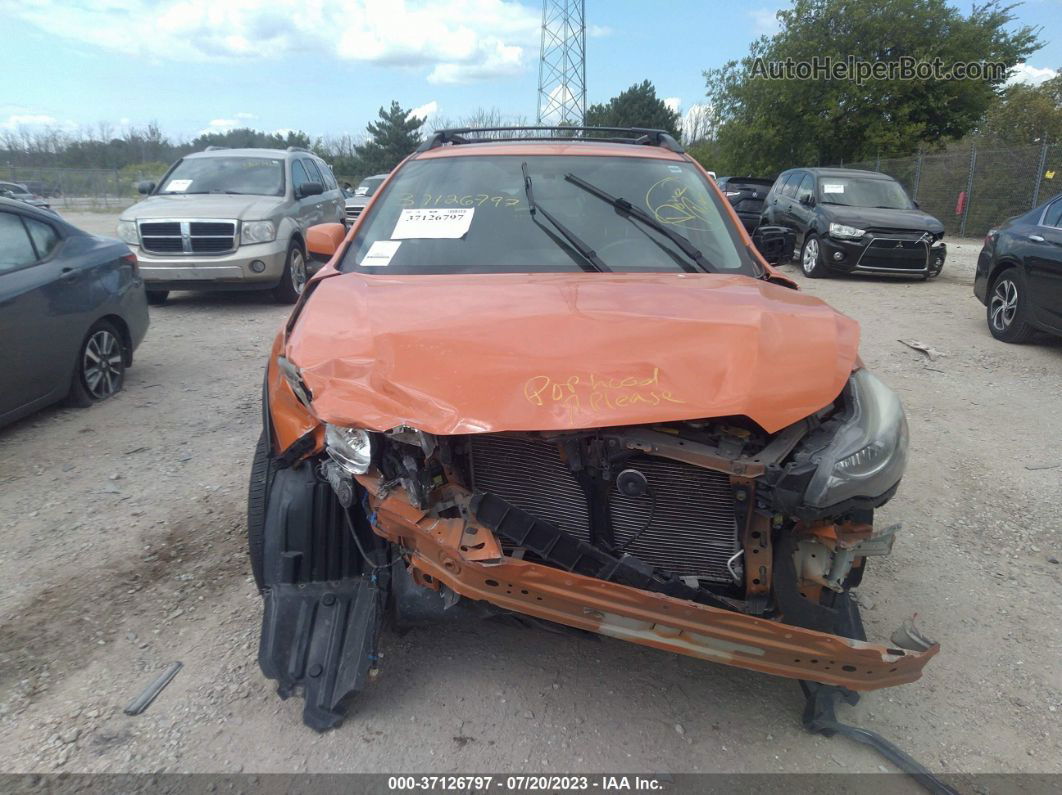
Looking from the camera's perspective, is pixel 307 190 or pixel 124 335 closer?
pixel 124 335

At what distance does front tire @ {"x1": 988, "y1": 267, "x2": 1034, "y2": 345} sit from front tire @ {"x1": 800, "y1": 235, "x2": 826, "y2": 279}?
393cm

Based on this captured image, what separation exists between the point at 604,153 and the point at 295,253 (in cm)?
667

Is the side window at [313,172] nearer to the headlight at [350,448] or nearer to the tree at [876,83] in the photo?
the headlight at [350,448]

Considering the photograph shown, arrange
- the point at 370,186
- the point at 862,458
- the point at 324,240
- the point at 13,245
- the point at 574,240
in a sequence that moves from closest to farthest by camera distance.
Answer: the point at 862,458 < the point at 574,240 < the point at 324,240 < the point at 13,245 < the point at 370,186

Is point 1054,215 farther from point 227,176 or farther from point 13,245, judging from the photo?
point 227,176

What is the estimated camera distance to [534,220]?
348 centimetres

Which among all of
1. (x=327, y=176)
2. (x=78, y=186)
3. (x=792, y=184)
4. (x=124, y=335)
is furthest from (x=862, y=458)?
(x=78, y=186)

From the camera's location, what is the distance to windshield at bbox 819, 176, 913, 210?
39.8 feet

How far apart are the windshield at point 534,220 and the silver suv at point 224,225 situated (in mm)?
5500

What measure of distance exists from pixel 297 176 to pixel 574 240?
8071 millimetres

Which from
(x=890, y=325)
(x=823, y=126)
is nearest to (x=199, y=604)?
(x=890, y=325)

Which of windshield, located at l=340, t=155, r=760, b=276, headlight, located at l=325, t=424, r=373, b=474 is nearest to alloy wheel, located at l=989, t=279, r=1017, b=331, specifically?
windshield, located at l=340, t=155, r=760, b=276

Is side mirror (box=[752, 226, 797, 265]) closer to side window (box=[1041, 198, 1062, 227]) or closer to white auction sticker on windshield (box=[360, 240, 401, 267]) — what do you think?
white auction sticker on windshield (box=[360, 240, 401, 267])

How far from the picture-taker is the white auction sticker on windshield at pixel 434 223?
3.45 metres
